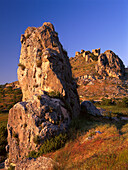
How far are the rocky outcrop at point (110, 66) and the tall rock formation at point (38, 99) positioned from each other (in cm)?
6443

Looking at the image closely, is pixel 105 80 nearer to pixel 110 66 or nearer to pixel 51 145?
pixel 110 66

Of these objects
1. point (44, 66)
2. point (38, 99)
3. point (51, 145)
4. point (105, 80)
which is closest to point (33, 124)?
point (51, 145)

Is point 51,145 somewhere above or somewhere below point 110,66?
below

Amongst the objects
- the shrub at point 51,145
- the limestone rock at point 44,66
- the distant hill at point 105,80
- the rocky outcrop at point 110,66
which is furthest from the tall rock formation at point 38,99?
the rocky outcrop at point 110,66

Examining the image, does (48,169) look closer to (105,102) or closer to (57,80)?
(57,80)

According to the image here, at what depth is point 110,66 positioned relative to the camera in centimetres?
7862

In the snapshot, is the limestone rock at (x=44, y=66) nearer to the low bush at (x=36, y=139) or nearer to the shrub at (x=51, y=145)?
the shrub at (x=51, y=145)

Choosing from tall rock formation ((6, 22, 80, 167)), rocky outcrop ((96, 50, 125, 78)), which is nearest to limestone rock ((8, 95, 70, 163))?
tall rock formation ((6, 22, 80, 167))

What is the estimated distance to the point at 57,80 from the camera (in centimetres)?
1257

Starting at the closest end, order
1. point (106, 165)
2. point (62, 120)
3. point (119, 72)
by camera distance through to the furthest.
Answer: point (106, 165) → point (62, 120) → point (119, 72)

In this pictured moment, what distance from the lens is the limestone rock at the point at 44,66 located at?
12922 mm

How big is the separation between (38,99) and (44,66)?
4785mm

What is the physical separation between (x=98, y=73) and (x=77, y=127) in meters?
72.1

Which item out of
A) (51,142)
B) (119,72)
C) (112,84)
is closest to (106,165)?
(51,142)
